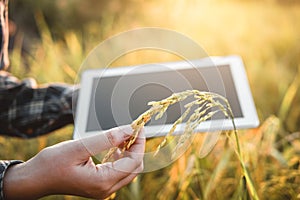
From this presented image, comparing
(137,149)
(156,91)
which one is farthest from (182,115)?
(156,91)

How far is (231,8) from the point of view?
2902 millimetres

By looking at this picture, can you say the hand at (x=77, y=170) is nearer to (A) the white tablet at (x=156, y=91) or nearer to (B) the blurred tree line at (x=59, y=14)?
(A) the white tablet at (x=156, y=91)

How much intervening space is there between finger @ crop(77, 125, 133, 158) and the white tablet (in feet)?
0.83

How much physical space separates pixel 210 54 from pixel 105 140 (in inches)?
62.6

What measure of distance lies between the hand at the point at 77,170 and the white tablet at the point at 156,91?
203 millimetres

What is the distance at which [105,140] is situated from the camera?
82cm

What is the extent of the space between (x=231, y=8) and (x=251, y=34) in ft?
1.59

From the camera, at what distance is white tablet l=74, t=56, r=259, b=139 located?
1099 millimetres

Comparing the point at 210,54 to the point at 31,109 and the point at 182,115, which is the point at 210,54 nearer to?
the point at 31,109

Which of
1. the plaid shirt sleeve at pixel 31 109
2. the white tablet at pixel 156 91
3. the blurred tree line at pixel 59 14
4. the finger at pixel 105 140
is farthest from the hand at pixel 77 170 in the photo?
the blurred tree line at pixel 59 14

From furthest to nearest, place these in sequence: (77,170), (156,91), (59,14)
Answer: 1. (59,14)
2. (156,91)
3. (77,170)

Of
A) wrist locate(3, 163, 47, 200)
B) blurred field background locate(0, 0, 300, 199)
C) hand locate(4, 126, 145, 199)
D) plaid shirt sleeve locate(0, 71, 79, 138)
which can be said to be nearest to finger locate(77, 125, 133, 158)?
hand locate(4, 126, 145, 199)

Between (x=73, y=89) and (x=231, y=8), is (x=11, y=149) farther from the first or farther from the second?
(x=231, y=8)

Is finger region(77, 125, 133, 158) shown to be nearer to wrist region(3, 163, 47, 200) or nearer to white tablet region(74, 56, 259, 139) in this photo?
wrist region(3, 163, 47, 200)
